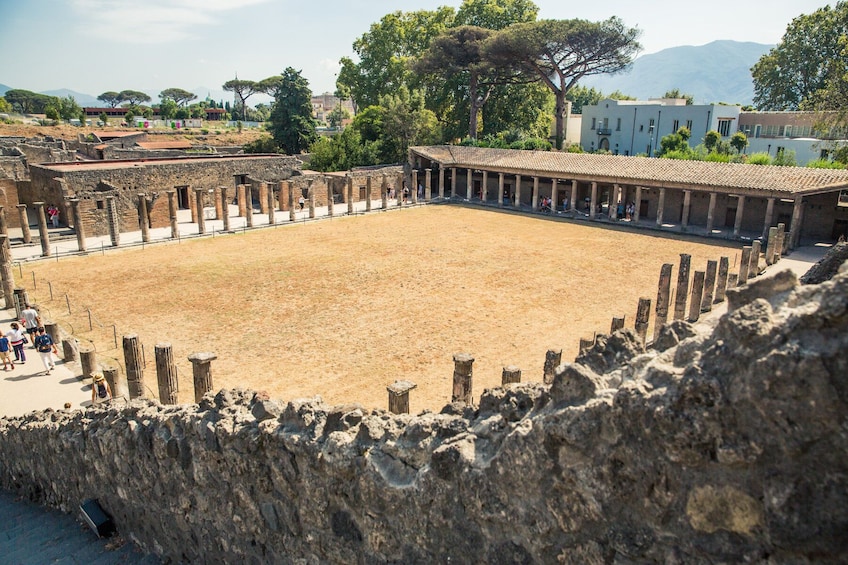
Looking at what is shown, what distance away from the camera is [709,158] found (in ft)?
129

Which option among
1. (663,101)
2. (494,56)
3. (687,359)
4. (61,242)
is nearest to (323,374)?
(687,359)

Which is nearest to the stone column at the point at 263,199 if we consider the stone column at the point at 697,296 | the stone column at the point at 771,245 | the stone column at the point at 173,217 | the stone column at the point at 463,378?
the stone column at the point at 173,217

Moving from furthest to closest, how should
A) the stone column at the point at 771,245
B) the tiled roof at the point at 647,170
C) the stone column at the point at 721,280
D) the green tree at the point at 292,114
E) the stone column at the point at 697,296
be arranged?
the green tree at the point at 292,114 < the tiled roof at the point at 647,170 < the stone column at the point at 771,245 < the stone column at the point at 721,280 < the stone column at the point at 697,296

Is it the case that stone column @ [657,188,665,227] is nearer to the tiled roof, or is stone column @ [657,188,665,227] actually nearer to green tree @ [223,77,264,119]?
the tiled roof

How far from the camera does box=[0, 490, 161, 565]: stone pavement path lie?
732cm

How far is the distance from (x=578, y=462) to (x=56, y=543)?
707cm

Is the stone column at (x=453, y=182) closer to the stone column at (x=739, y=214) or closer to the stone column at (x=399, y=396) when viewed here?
the stone column at (x=739, y=214)

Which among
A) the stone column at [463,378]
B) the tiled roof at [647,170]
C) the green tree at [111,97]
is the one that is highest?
the green tree at [111,97]

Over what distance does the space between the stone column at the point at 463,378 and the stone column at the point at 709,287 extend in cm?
1072

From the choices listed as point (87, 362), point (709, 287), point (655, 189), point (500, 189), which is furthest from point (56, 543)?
point (500, 189)

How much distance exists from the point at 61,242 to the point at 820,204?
119ft

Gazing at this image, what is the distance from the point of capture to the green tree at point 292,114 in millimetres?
53812

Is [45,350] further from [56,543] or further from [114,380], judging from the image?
[56,543]

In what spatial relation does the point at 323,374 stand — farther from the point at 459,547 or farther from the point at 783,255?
the point at 783,255
